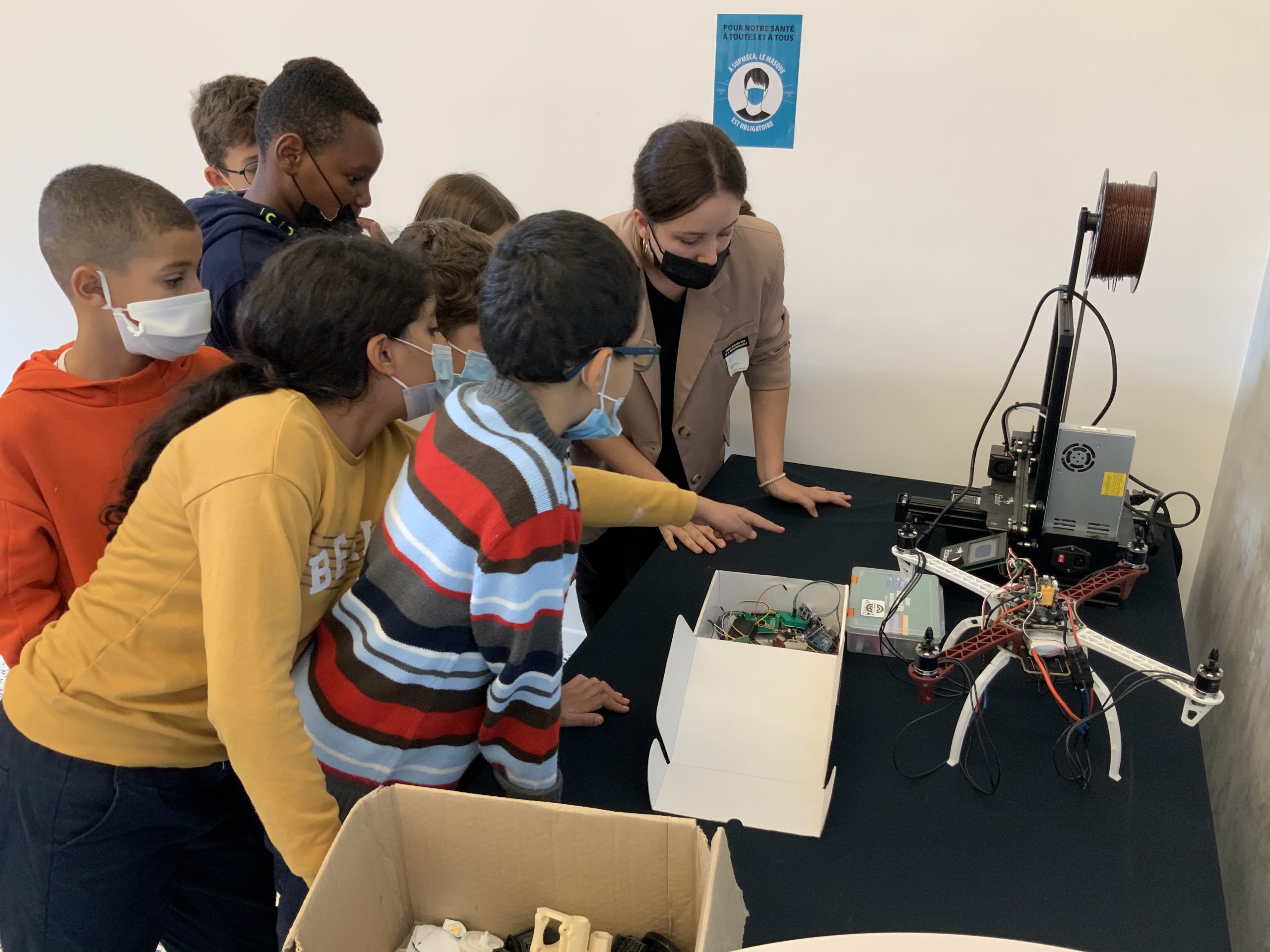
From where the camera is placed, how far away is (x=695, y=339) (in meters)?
1.82

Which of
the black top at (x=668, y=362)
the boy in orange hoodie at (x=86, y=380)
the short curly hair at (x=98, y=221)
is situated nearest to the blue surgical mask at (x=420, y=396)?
the boy in orange hoodie at (x=86, y=380)

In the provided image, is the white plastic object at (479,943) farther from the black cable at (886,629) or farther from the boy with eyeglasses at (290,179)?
the boy with eyeglasses at (290,179)

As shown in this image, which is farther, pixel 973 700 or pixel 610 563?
pixel 610 563

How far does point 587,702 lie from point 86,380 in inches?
35.2

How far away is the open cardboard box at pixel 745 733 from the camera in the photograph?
110 cm

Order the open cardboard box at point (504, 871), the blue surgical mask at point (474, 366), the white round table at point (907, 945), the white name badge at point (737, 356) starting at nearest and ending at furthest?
the white round table at point (907, 945) < the open cardboard box at point (504, 871) < the blue surgical mask at point (474, 366) < the white name badge at point (737, 356)

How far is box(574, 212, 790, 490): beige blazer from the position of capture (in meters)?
1.80

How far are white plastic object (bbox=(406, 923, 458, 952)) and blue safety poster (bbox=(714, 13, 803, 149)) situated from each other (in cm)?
200

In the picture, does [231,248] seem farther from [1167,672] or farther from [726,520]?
[1167,672]

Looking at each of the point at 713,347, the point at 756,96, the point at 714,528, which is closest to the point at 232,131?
the point at 713,347

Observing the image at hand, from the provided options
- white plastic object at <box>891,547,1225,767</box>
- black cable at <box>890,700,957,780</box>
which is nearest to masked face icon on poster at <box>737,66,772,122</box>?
white plastic object at <box>891,547,1225,767</box>

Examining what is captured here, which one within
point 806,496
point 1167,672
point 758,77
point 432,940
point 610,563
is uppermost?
point 758,77

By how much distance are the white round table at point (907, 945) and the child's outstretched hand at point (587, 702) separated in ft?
1.83

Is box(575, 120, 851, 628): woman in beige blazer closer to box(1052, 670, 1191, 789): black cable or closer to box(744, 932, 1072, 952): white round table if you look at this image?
box(1052, 670, 1191, 789): black cable
